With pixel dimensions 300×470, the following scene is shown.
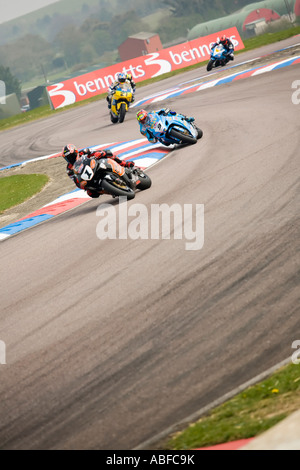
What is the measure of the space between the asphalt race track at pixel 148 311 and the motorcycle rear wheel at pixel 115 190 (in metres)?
0.19

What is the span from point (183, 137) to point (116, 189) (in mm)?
4414

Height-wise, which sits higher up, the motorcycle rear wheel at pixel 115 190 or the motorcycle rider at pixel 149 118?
the motorcycle rider at pixel 149 118

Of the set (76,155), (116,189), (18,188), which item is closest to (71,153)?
(76,155)

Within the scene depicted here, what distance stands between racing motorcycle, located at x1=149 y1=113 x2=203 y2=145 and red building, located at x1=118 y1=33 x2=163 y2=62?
100013 mm

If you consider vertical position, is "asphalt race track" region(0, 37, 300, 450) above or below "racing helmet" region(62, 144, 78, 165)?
below

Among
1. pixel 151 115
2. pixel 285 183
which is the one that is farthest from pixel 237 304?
→ pixel 151 115

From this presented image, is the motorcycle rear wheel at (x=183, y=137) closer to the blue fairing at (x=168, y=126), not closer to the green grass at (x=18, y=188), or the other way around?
the blue fairing at (x=168, y=126)

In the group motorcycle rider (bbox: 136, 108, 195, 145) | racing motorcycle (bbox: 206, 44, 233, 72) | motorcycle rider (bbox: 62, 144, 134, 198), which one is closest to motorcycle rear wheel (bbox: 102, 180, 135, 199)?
motorcycle rider (bbox: 62, 144, 134, 198)

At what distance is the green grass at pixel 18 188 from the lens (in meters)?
16.3

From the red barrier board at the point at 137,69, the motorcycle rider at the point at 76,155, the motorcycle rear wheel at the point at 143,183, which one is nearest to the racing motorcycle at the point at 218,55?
the red barrier board at the point at 137,69

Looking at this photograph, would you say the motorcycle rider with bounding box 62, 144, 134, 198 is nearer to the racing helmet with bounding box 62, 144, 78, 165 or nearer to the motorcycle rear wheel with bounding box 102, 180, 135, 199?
the racing helmet with bounding box 62, 144, 78, 165

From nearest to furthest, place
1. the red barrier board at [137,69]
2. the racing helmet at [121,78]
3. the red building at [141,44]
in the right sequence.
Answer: the racing helmet at [121,78], the red barrier board at [137,69], the red building at [141,44]

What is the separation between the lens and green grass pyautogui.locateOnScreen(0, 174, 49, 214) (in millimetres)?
16266
